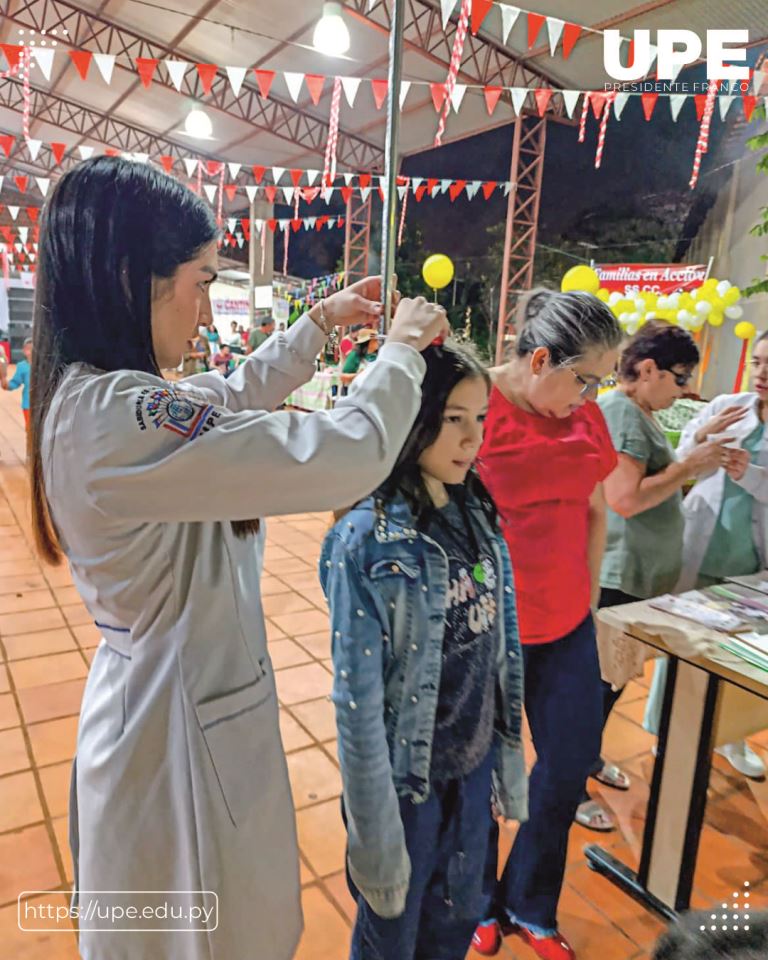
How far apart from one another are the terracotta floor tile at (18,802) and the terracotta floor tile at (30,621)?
3.63 ft

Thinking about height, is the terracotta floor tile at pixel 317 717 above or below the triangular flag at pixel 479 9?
below

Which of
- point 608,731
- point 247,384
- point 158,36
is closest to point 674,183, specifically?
point 158,36

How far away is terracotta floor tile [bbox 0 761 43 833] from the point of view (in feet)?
6.04

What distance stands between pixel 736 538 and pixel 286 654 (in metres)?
1.78

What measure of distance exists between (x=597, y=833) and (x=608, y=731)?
56 centimetres

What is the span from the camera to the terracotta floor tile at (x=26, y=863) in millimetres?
1637

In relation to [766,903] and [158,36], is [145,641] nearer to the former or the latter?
[766,903]

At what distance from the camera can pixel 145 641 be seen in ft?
2.62

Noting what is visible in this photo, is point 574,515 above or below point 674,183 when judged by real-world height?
below

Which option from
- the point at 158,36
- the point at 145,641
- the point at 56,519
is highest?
the point at 158,36

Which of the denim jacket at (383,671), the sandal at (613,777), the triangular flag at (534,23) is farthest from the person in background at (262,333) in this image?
the denim jacket at (383,671)

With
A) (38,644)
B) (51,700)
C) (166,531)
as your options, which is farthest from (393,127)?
(38,644)

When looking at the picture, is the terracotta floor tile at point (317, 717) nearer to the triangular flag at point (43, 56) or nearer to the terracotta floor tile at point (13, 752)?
the terracotta floor tile at point (13, 752)

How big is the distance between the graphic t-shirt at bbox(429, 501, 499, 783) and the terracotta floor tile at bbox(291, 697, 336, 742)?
127cm
